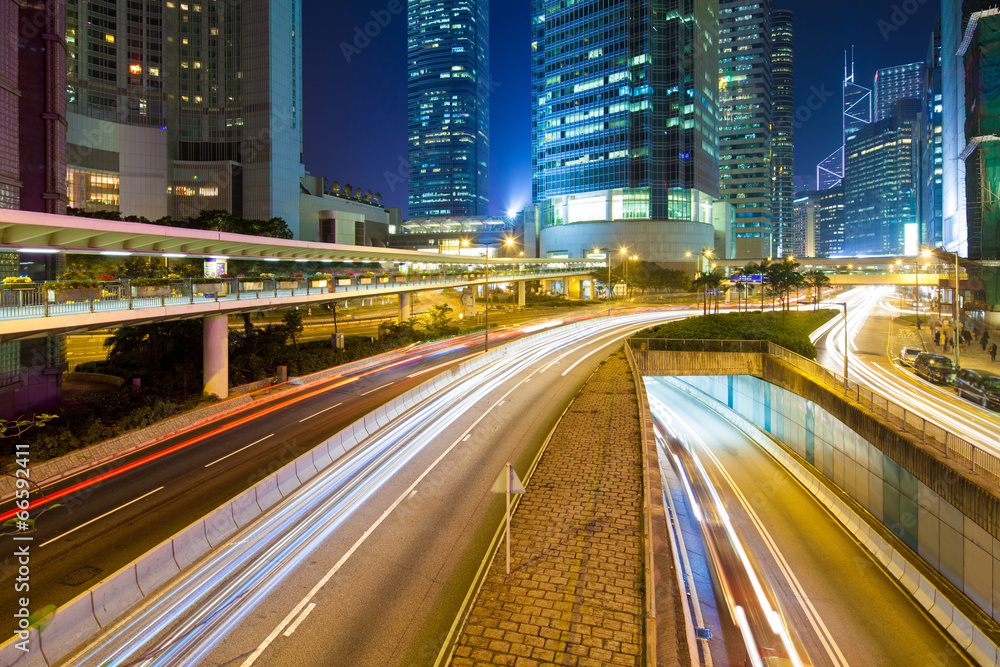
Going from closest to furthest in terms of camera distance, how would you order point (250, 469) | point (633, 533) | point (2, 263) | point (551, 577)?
point (551, 577) → point (633, 533) → point (250, 469) → point (2, 263)

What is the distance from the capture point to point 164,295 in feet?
71.1

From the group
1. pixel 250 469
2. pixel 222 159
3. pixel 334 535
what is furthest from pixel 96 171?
pixel 334 535

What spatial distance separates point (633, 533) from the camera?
12.4m

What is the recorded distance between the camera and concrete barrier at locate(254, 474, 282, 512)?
45.0ft

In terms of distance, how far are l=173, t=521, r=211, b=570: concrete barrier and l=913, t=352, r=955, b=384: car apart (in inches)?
1420

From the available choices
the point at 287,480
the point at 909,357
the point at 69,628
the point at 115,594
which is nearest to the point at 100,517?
the point at 287,480

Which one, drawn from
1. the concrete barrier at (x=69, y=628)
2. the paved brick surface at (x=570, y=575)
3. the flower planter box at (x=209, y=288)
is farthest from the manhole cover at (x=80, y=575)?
the flower planter box at (x=209, y=288)

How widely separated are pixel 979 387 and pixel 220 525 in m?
33.6

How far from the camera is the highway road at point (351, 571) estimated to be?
346 inches

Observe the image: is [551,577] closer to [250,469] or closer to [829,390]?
[250,469]

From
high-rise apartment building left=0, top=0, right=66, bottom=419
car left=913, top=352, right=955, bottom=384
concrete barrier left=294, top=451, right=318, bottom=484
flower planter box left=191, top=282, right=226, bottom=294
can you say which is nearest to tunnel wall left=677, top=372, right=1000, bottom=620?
car left=913, top=352, right=955, bottom=384

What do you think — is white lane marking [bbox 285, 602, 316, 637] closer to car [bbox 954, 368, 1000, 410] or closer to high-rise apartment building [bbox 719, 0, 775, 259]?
car [bbox 954, 368, 1000, 410]

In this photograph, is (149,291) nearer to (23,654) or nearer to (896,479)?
(23,654)

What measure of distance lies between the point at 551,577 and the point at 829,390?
19.3 meters
